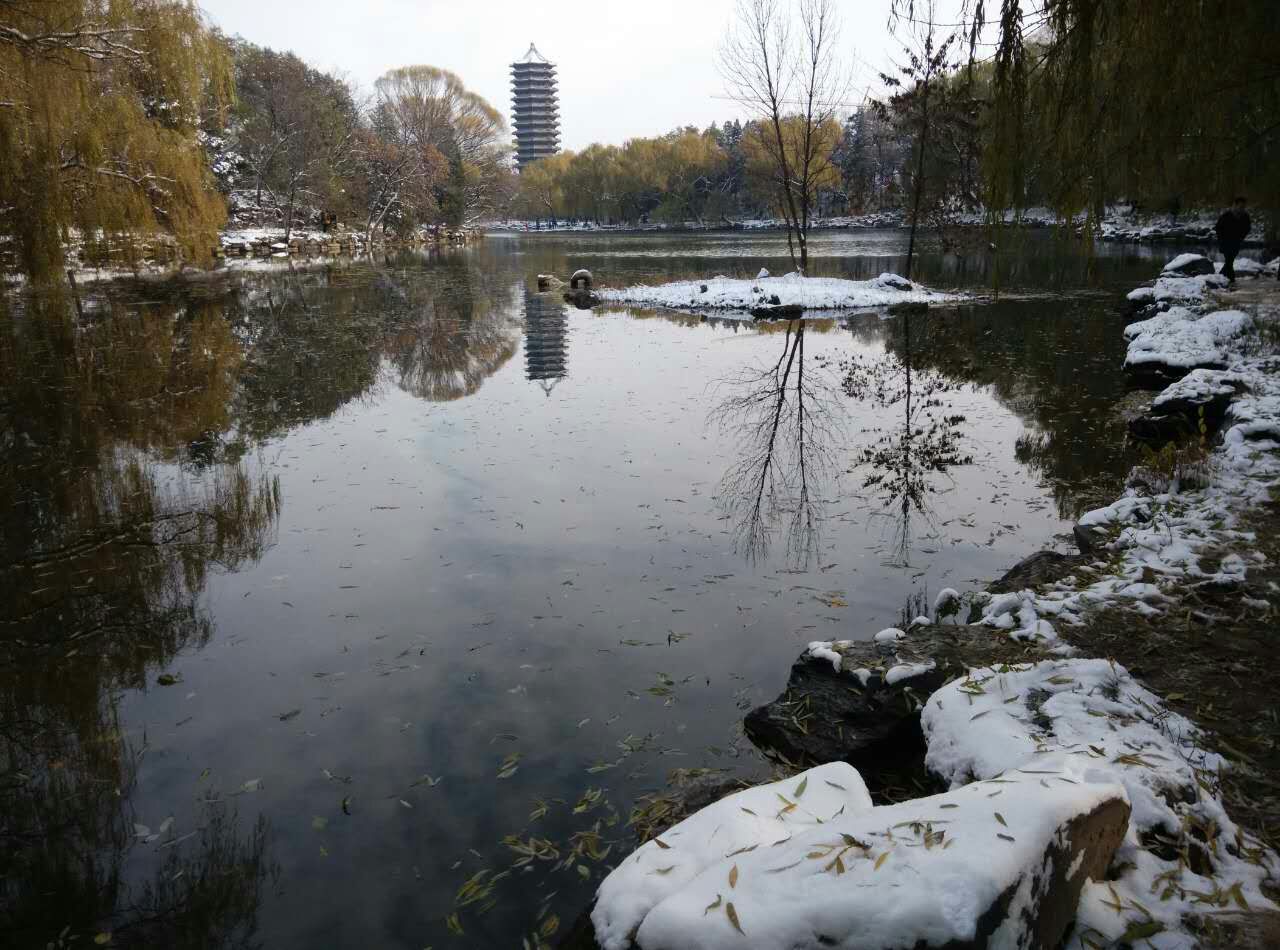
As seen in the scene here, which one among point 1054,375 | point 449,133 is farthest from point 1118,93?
point 449,133

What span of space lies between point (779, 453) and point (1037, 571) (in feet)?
13.8

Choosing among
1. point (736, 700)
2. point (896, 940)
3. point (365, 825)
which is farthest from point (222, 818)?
point (896, 940)

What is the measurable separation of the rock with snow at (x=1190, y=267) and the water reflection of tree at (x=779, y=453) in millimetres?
13277

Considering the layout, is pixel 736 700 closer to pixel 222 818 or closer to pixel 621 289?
pixel 222 818

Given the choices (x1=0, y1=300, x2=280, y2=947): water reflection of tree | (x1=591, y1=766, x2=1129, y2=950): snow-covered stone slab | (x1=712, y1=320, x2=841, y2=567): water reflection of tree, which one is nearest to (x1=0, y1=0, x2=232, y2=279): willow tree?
(x1=0, y1=300, x2=280, y2=947): water reflection of tree

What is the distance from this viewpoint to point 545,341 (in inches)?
727

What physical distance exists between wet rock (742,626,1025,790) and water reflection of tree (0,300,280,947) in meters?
2.72

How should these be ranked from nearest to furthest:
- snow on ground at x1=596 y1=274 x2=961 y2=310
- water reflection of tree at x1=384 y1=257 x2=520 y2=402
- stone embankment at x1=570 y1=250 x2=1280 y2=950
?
stone embankment at x1=570 y1=250 x2=1280 y2=950
water reflection of tree at x1=384 y1=257 x2=520 y2=402
snow on ground at x1=596 y1=274 x2=961 y2=310

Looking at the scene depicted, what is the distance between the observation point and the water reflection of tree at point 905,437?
314 inches

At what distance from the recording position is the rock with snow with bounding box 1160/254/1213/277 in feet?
69.3

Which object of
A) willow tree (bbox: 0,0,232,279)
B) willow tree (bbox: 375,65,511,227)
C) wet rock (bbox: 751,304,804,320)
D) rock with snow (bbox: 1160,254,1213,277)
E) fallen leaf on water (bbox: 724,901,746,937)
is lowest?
fallen leaf on water (bbox: 724,901,746,937)

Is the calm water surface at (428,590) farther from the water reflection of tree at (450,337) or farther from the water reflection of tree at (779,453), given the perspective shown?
the water reflection of tree at (450,337)

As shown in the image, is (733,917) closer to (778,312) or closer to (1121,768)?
(1121,768)

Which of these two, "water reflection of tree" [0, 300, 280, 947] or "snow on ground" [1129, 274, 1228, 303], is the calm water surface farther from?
"snow on ground" [1129, 274, 1228, 303]
